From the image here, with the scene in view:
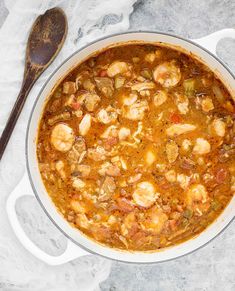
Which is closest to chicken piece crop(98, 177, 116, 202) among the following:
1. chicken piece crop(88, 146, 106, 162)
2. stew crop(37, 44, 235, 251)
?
stew crop(37, 44, 235, 251)

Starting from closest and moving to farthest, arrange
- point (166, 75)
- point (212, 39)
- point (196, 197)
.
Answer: point (212, 39) → point (166, 75) → point (196, 197)

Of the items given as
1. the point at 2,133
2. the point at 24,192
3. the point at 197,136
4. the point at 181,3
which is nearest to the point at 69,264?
the point at 24,192

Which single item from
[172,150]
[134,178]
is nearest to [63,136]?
[134,178]

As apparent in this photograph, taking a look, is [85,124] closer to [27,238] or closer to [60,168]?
[60,168]

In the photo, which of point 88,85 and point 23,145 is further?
point 23,145

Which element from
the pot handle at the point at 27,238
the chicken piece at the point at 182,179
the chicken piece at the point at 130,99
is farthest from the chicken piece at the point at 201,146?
the pot handle at the point at 27,238

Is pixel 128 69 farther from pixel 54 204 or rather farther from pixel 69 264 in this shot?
pixel 69 264
